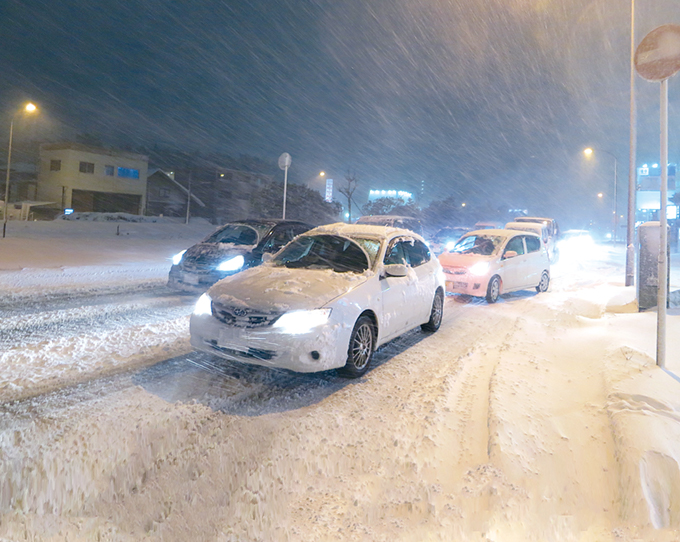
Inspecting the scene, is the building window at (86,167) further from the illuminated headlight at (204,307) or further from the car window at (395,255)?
the illuminated headlight at (204,307)

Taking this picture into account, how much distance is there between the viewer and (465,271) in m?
10.8

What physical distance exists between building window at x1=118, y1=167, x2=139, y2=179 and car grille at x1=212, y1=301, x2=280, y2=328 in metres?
45.9

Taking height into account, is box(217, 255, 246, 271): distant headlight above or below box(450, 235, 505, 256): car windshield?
below

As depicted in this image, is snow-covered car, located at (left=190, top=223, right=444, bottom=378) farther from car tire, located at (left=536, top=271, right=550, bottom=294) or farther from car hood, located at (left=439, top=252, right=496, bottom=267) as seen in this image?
car tire, located at (left=536, top=271, right=550, bottom=294)

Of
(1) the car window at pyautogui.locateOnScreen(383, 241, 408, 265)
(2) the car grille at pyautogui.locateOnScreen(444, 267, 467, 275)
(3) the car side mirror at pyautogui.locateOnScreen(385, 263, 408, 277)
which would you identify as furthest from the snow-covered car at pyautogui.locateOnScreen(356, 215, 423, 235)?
(3) the car side mirror at pyautogui.locateOnScreen(385, 263, 408, 277)

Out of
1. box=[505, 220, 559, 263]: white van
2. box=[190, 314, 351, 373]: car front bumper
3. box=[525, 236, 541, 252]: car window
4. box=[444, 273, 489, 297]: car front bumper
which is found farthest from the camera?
box=[505, 220, 559, 263]: white van

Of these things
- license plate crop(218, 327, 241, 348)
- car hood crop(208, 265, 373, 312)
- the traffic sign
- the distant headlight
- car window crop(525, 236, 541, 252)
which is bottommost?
license plate crop(218, 327, 241, 348)

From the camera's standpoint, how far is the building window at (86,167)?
141 feet

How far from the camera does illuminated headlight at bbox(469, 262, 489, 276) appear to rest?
10.6 m

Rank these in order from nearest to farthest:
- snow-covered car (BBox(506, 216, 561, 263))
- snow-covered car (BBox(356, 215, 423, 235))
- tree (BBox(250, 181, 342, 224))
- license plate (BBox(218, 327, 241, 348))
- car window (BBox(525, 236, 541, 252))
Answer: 1. license plate (BBox(218, 327, 241, 348))
2. car window (BBox(525, 236, 541, 252))
3. snow-covered car (BBox(356, 215, 423, 235))
4. snow-covered car (BBox(506, 216, 561, 263))
5. tree (BBox(250, 181, 342, 224))

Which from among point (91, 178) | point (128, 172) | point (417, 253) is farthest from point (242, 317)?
point (128, 172)

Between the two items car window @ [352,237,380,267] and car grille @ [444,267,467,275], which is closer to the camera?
car window @ [352,237,380,267]

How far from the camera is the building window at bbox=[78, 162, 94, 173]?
42906 mm

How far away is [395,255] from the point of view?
673cm
